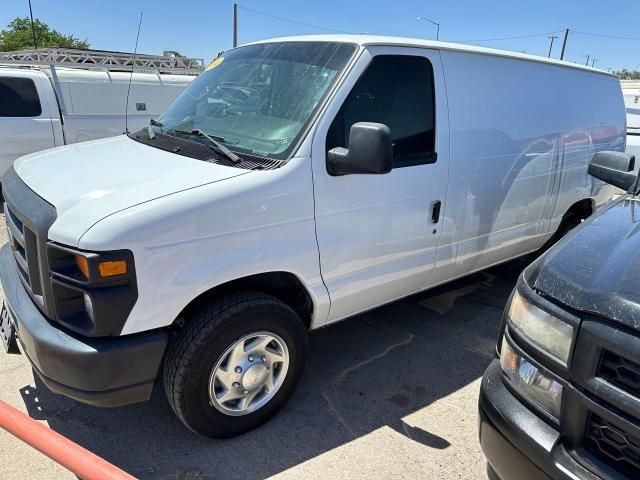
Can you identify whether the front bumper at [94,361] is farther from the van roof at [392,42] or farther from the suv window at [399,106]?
the van roof at [392,42]

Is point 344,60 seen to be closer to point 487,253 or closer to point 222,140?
point 222,140

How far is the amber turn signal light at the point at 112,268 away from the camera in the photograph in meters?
2.13

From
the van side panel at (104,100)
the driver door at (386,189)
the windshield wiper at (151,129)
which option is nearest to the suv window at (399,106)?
the driver door at (386,189)

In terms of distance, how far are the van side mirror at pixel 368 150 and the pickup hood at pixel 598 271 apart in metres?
0.88

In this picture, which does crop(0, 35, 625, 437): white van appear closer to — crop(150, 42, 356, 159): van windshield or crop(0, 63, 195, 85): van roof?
crop(150, 42, 356, 159): van windshield

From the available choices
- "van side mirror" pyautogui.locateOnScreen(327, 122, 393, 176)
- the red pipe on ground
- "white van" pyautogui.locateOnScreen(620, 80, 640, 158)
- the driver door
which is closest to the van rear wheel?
the driver door

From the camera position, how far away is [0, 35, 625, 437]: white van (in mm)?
2260

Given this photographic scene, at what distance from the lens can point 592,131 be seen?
4.79 m

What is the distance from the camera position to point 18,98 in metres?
7.72

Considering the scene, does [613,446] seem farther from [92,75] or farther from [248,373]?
[92,75]

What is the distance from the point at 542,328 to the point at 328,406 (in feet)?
5.27

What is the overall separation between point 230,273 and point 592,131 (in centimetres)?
392

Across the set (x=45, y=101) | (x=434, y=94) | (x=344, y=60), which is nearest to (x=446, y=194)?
(x=434, y=94)

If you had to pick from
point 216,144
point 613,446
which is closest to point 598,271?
point 613,446
